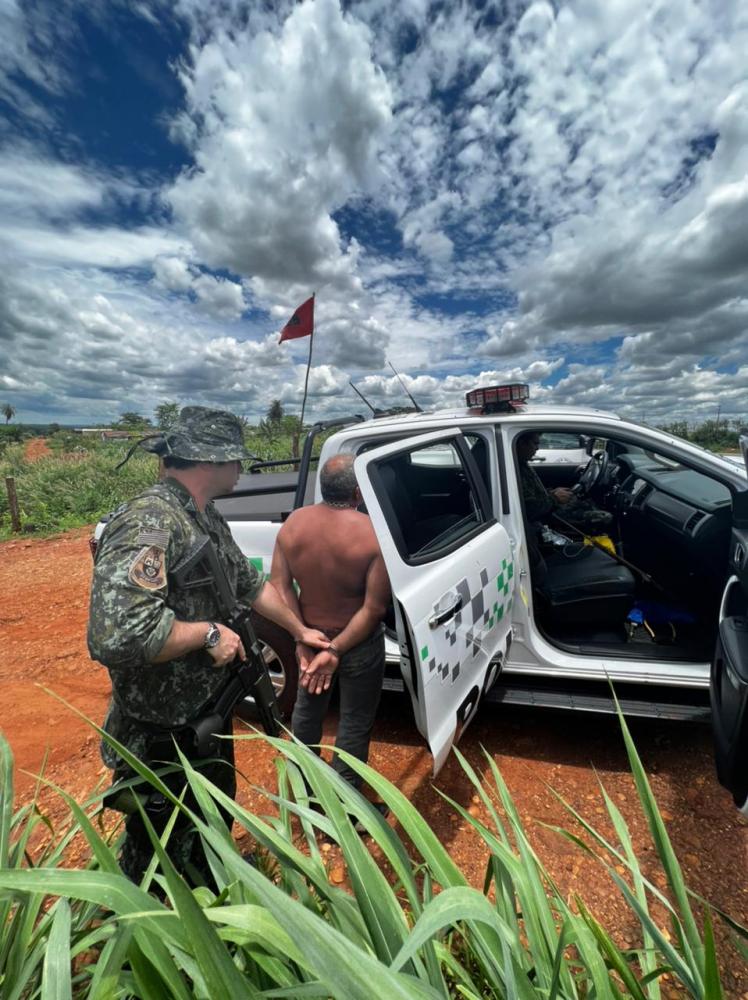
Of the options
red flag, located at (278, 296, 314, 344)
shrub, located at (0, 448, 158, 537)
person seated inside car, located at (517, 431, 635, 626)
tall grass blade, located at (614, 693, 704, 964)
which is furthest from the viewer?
shrub, located at (0, 448, 158, 537)

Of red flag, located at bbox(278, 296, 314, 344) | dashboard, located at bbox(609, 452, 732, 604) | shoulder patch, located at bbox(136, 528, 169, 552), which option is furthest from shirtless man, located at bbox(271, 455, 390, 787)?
red flag, located at bbox(278, 296, 314, 344)

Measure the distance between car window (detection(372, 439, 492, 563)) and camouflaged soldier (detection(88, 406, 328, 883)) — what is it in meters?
0.68

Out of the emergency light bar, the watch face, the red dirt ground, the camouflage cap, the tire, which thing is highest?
the emergency light bar

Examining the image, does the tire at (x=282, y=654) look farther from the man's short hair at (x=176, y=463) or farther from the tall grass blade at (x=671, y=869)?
the tall grass blade at (x=671, y=869)

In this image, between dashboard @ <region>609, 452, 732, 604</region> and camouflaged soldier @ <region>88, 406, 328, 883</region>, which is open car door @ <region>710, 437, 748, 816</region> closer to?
dashboard @ <region>609, 452, 732, 604</region>

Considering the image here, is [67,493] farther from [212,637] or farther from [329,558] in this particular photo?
[212,637]

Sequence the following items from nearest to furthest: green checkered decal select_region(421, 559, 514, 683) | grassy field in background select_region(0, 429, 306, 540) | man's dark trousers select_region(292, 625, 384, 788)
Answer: green checkered decal select_region(421, 559, 514, 683) → man's dark trousers select_region(292, 625, 384, 788) → grassy field in background select_region(0, 429, 306, 540)

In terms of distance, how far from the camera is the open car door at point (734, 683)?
160 cm

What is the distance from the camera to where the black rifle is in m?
1.52

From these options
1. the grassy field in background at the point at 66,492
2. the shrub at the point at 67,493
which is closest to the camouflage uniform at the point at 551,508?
the grassy field in background at the point at 66,492

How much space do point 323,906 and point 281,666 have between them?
5.66 feet

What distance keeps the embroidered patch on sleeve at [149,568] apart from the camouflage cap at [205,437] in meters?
0.34

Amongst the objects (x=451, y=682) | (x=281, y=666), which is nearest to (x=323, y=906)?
(x=451, y=682)

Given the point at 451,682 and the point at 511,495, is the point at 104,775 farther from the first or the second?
the point at 511,495
